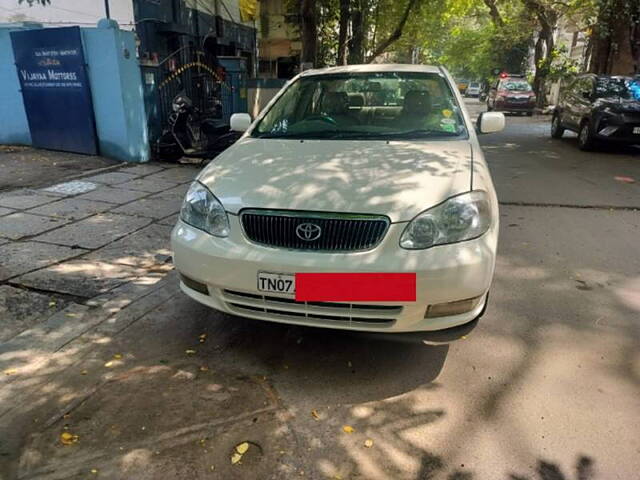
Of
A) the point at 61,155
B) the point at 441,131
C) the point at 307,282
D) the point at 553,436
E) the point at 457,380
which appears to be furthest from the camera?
the point at 61,155

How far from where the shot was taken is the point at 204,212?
2.89 meters

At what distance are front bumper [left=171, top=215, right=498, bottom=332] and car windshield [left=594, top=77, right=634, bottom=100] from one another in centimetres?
972

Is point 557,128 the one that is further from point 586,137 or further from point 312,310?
point 312,310

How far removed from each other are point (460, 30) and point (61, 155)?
1394 inches

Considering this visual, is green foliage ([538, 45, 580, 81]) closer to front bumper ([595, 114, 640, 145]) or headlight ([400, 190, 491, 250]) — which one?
front bumper ([595, 114, 640, 145])

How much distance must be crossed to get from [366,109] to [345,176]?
1531mm

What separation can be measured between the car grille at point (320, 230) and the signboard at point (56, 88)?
6650 mm

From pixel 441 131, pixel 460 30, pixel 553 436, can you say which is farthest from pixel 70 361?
pixel 460 30

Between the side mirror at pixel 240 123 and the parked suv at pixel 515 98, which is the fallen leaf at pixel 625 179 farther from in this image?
the parked suv at pixel 515 98

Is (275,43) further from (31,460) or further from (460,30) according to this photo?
(460,30)

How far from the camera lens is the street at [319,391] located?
2229 millimetres

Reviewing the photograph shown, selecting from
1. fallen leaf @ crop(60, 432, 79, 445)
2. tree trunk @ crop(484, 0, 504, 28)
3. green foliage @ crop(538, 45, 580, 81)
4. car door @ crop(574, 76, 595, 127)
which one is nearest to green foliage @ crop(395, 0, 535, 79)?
tree trunk @ crop(484, 0, 504, 28)

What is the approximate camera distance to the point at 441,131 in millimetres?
3666

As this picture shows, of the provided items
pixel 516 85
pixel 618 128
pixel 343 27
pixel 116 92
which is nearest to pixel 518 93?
pixel 516 85
